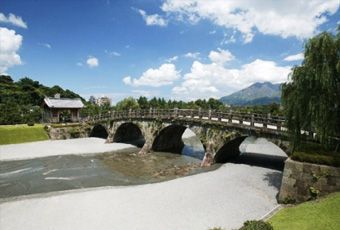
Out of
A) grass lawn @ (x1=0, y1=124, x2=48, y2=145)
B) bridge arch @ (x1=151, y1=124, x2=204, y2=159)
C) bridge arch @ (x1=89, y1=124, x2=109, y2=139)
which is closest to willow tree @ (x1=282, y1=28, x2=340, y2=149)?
bridge arch @ (x1=151, y1=124, x2=204, y2=159)

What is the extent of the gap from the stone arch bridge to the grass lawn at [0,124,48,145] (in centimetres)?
1080

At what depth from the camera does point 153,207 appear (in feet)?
55.0

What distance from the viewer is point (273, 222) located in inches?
520

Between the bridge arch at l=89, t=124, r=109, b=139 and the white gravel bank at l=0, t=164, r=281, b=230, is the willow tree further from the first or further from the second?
the bridge arch at l=89, t=124, r=109, b=139

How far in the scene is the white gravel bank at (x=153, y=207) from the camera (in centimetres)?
1441

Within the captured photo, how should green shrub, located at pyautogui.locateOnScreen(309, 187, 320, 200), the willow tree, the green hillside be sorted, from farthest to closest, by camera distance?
1. the green hillside
2. the willow tree
3. green shrub, located at pyautogui.locateOnScreen(309, 187, 320, 200)

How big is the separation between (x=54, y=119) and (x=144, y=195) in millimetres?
46197

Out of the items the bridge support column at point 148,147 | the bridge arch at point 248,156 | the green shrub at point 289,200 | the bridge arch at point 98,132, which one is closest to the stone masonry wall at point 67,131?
the bridge arch at point 98,132

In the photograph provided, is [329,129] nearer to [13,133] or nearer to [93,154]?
[93,154]

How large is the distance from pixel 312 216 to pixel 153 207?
924cm

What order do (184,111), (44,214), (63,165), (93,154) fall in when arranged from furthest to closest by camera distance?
1. (93,154)
2. (184,111)
3. (63,165)
4. (44,214)

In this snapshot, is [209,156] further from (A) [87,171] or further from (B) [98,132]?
(B) [98,132]

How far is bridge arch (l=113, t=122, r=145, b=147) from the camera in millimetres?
47509

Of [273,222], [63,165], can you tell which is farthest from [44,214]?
[63,165]
